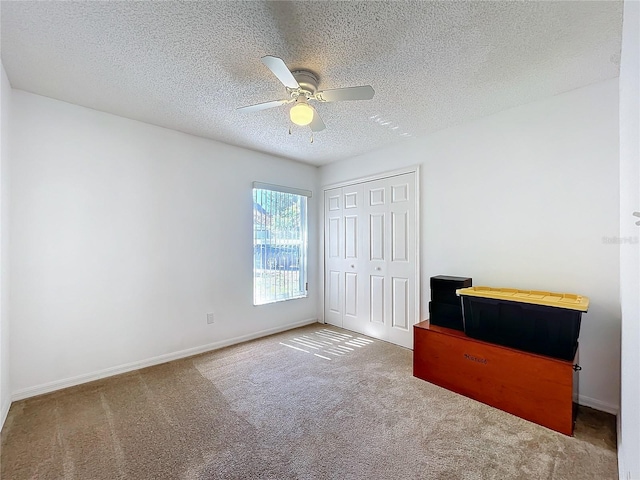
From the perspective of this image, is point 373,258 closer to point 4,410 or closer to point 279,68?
point 279,68

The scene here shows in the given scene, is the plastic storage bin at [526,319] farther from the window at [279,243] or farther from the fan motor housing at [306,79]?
the window at [279,243]

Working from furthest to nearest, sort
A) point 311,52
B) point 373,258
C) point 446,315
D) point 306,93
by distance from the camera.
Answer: point 373,258, point 446,315, point 306,93, point 311,52

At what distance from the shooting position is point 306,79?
6.47ft

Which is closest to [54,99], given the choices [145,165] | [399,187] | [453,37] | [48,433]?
[145,165]

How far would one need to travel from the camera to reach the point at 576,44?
67.1 inches

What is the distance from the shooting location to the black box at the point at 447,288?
2.55 meters

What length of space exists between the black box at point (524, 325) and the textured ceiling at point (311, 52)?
66.5 inches

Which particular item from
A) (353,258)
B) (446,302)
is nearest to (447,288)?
(446,302)

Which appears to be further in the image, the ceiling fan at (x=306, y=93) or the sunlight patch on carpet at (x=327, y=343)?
the sunlight patch on carpet at (x=327, y=343)

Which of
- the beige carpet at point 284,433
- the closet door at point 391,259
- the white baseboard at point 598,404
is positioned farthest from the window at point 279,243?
the white baseboard at point 598,404

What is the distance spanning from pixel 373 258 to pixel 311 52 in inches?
101

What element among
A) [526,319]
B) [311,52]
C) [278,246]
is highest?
[311,52]

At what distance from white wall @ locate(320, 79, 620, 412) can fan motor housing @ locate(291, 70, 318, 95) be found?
5.71ft

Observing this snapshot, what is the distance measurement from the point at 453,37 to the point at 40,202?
3.34 m
